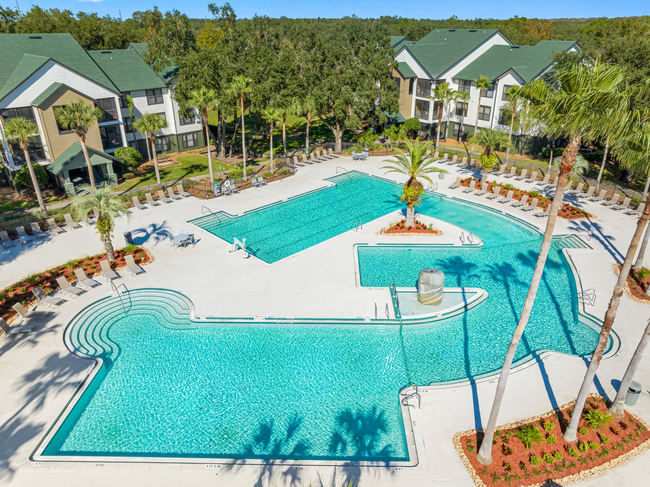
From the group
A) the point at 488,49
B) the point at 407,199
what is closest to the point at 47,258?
the point at 407,199

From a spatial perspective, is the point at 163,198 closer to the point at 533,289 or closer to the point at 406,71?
the point at 533,289

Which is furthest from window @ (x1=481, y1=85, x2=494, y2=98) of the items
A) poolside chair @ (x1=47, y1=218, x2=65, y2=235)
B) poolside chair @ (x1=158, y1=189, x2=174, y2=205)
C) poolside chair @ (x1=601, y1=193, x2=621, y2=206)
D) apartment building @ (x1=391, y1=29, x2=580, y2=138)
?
poolside chair @ (x1=47, y1=218, x2=65, y2=235)

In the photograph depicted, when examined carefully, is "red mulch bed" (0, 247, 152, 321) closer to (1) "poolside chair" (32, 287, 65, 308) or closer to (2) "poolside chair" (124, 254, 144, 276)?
(1) "poolside chair" (32, 287, 65, 308)

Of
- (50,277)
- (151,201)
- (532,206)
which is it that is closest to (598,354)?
(532,206)

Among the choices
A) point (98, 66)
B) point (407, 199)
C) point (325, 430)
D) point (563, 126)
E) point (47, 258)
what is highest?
point (98, 66)

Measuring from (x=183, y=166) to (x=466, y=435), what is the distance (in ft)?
123

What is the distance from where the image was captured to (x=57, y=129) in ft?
119

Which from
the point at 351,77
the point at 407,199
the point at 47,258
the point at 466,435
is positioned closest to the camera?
the point at 466,435

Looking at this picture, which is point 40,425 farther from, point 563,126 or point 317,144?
point 317,144

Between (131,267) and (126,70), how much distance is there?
1132 inches

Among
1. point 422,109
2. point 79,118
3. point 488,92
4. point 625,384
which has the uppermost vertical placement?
point 488,92

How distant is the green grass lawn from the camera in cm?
3841

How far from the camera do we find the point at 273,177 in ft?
130

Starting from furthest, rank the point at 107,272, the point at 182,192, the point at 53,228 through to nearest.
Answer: the point at 182,192, the point at 53,228, the point at 107,272
